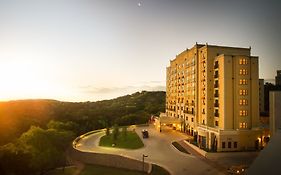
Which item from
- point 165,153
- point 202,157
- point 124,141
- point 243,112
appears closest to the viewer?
point 202,157

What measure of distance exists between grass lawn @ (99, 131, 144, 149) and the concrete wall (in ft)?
20.4

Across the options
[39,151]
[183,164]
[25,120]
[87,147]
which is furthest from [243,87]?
[25,120]

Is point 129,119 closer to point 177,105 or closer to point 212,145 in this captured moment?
point 177,105

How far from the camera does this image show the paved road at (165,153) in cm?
3966

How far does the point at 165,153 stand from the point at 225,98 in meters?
17.0

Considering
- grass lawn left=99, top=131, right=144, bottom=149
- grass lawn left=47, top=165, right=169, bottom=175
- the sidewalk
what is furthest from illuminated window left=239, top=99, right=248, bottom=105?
grass lawn left=47, top=165, right=169, bottom=175

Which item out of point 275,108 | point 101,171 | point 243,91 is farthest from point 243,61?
point 101,171

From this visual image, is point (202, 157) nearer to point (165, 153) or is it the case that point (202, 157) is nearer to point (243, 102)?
point (165, 153)

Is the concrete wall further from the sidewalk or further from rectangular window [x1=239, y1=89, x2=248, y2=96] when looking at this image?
rectangular window [x1=239, y1=89, x2=248, y2=96]

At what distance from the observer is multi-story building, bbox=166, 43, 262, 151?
50594 millimetres

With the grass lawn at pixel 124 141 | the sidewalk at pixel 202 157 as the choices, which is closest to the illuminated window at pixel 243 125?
the sidewalk at pixel 202 157

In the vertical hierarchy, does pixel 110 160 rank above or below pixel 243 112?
below

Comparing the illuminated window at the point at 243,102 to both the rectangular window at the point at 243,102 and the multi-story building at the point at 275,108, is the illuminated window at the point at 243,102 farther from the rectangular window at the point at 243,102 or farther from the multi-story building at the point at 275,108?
the multi-story building at the point at 275,108

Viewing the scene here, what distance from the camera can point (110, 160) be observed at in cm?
4994
